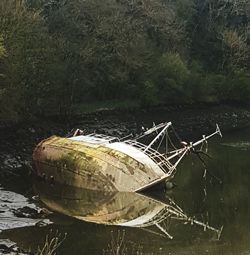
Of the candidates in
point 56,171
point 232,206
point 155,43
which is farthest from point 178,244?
point 155,43

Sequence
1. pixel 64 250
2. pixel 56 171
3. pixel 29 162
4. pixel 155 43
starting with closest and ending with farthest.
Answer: pixel 64 250 < pixel 56 171 < pixel 29 162 < pixel 155 43

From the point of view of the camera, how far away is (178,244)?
2162 cm

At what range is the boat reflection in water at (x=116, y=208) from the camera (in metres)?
24.8

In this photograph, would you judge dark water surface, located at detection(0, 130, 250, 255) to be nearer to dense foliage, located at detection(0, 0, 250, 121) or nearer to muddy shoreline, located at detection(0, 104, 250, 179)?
muddy shoreline, located at detection(0, 104, 250, 179)

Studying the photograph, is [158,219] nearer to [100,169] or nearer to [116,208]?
[116,208]

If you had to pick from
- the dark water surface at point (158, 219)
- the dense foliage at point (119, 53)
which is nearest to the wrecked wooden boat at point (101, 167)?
the dark water surface at point (158, 219)

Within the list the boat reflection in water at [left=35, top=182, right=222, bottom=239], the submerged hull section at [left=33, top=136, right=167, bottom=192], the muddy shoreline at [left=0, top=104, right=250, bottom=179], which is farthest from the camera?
the muddy shoreline at [left=0, top=104, right=250, bottom=179]

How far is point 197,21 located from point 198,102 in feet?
61.8

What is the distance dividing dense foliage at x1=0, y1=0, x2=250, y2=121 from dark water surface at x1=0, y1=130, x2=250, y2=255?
1408cm

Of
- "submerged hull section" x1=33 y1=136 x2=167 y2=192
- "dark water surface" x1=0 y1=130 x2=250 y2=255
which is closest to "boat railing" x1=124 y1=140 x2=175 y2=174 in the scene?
"submerged hull section" x1=33 y1=136 x2=167 y2=192

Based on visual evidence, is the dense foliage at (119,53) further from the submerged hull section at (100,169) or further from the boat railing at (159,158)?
the boat railing at (159,158)

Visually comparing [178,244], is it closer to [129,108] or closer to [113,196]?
[113,196]

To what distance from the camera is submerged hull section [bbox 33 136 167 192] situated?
29.9 metres

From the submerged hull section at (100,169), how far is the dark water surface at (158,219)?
27.9 inches
